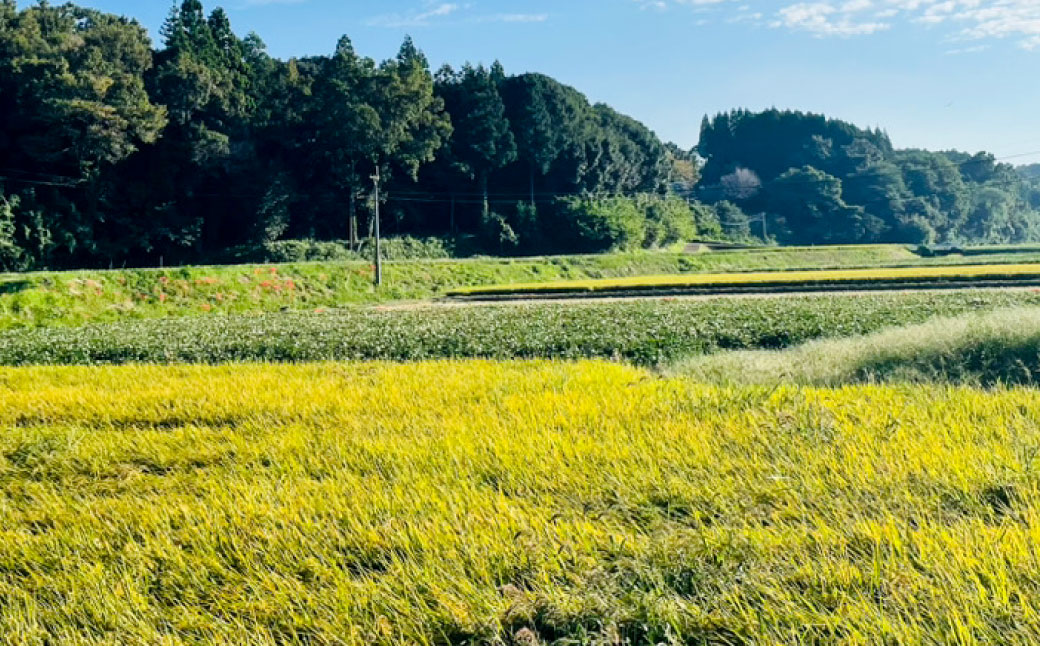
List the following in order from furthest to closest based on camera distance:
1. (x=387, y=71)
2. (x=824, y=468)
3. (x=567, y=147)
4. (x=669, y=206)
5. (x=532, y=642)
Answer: (x=669, y=206) < (x=567, y=147) < (x=387, y=71) < (x=824, y=468) < (x=532, y=642)

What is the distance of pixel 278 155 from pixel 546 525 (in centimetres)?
5884

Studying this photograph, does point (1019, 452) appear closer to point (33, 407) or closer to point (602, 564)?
point (602, 564)

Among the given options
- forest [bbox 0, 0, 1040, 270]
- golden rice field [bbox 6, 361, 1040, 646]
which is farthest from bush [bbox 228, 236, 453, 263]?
golden rice field [bbox 6, 361, 1040, 646]

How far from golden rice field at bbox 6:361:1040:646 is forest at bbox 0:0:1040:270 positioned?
Answer: 35.9m

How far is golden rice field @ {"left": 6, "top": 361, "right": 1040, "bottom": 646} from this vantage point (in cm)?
321

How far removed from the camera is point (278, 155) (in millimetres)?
57312

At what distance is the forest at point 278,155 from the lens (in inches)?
1718

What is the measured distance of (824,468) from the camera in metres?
4.88

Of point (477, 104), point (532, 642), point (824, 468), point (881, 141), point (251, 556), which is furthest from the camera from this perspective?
point (881, 141)

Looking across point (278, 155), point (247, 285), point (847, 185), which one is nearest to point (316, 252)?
point (278, 155)

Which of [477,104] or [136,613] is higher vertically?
[477,104]

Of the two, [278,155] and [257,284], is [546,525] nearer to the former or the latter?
[257,284]

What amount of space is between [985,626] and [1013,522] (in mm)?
1204

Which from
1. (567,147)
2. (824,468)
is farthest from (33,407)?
(567,147)
